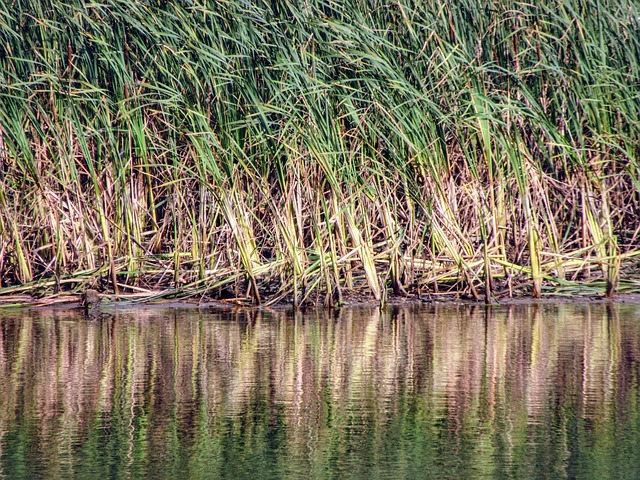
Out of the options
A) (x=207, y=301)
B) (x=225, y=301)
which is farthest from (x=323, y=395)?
(x=207, y=301)

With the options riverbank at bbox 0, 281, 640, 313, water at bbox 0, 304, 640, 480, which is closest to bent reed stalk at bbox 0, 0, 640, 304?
riverbank at bbox 0, 281, 640, 313

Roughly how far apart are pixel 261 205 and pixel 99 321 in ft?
4.36

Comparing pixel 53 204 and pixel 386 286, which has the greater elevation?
pixel 53 204

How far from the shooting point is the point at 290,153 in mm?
6895

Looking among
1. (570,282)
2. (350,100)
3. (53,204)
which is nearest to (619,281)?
(570,282)

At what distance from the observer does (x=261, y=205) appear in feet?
23.2

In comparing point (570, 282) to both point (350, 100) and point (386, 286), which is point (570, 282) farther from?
point (350, 100)

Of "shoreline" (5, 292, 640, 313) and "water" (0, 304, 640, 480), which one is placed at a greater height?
"shoreline" (5, 292, 640, 313)

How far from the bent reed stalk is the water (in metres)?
0.59

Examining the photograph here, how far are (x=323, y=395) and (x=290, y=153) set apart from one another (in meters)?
2.76

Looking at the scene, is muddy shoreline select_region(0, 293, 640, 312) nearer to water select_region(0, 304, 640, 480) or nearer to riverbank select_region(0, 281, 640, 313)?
riverbank select_region(0, 281, 640, 313)

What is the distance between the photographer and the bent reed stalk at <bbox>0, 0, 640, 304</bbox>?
22.5ft

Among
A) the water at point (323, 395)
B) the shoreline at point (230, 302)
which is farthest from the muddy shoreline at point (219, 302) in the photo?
the water at point (323, 395)

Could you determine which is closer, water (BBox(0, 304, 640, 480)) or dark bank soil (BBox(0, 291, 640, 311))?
water (BBox(0, 304, 640, 480))
